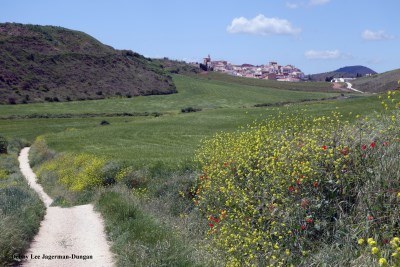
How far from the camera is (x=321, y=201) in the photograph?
8.42 m

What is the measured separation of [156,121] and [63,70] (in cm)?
5126

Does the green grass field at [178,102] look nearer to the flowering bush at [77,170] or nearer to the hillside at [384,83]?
the hillside at [384,83]

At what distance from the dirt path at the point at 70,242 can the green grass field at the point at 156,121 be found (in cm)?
697

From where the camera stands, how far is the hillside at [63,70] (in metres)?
83.6

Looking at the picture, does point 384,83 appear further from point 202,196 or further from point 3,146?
point 202,196

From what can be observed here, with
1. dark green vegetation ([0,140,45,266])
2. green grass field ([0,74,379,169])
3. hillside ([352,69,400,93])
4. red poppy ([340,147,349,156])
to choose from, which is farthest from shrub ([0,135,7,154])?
red poppy ([340,147,349,156])

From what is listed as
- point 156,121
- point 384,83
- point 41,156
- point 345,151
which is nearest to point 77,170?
point 41,156

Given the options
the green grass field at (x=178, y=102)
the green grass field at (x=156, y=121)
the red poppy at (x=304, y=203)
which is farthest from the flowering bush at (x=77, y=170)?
the green grass field at (x=178, y=102)

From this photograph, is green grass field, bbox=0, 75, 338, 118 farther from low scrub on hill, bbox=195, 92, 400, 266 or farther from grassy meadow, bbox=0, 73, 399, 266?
low scrub on hill, bbox=195, 92, 400, 266

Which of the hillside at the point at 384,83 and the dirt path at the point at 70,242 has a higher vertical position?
the hillside at the point at 384,83

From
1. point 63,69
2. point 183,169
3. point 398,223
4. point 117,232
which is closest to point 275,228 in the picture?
point 398,223

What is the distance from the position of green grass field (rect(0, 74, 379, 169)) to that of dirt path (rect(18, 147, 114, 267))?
6969 millimetres

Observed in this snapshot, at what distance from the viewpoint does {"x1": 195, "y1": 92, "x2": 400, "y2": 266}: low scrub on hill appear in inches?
293

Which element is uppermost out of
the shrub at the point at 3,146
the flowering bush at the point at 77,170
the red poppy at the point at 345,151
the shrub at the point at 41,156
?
the red poppy at the point at 345,151
